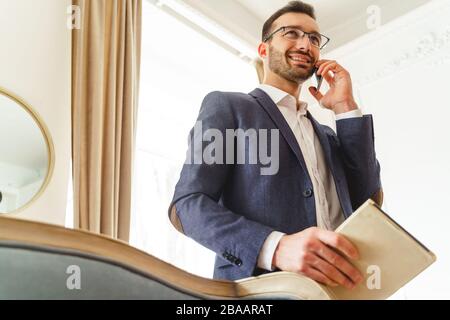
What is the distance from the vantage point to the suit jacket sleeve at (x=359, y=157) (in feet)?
3.25

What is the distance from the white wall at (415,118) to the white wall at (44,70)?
163cm

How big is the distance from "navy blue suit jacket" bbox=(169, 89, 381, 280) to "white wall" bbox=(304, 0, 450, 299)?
150cm

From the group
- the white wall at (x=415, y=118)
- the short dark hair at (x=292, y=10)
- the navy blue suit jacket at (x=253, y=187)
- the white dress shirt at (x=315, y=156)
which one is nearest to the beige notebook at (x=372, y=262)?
the navy blue suit jacket at (x=253, y=187)

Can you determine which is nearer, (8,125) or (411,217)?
(8,125)

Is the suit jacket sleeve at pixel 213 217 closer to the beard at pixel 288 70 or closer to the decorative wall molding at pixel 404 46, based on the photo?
the beard at pixel 288 70

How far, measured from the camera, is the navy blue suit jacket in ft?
2.46

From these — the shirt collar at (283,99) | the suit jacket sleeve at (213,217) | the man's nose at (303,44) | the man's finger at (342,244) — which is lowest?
the man's finger at (342,244)

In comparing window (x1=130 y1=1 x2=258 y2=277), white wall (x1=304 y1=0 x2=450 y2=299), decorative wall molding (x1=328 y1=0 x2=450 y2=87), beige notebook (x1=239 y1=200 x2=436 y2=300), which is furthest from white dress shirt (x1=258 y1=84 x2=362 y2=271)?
decorative wall molding (x1=328 y1=0 x2=450 y2=87)

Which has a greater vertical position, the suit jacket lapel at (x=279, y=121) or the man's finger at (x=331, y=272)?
the suit jacket lapel at (x=279, y=121)

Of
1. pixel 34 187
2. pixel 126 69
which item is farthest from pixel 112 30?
pixel 34 187

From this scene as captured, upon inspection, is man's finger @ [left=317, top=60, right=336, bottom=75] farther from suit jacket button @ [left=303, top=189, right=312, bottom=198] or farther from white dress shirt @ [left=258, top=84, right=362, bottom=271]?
suit jacket button @ [left=303, top=189, right=312, bottom=198]

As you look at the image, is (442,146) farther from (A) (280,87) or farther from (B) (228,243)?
(B) (228,243)
